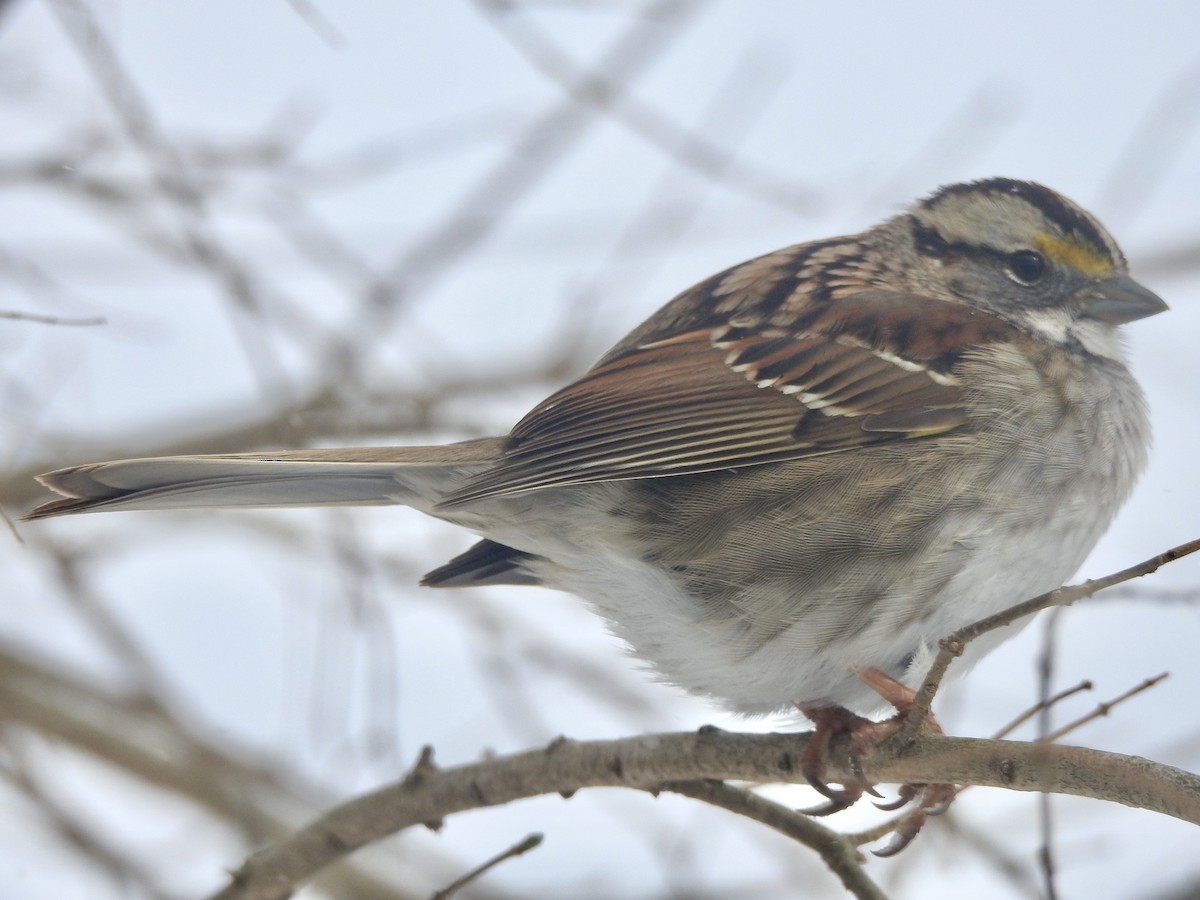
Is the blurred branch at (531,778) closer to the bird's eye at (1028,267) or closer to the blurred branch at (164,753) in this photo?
the blurred branch at (164,753)

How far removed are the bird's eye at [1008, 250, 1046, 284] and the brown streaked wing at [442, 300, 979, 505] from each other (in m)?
0.58

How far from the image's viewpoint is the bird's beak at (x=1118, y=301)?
12.1ft

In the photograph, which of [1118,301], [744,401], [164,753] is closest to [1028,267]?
[1118,301]

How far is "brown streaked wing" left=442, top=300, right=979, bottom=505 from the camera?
3104 mm

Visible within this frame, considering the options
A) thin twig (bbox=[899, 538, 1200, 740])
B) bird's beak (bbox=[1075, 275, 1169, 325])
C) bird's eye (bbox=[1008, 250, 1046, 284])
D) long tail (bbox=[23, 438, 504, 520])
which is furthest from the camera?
bird's eye (bbox=[1008, 250, 1046, 284])

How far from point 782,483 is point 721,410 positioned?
0.25 metres

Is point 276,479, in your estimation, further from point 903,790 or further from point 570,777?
point 903,790

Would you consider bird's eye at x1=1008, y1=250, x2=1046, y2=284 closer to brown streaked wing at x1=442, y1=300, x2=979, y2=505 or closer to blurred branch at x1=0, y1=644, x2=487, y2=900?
brown streaked wing at x1=442, y1=300, x2=979, y2=505

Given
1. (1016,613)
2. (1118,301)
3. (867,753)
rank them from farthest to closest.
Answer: (1118,301) → (867,753) → (1016,613)

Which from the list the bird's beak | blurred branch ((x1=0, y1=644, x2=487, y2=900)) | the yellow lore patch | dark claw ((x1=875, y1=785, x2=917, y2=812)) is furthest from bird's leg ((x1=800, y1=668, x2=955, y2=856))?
blurred branch ((x1=0, y1=644, x2=487, y2=900))

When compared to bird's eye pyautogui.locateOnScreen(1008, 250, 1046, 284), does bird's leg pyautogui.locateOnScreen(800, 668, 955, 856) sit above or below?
below

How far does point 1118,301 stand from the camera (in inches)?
147

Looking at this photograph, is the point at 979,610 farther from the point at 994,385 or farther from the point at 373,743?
the point at 373,743

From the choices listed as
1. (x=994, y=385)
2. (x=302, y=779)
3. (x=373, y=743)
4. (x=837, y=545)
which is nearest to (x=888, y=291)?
(x=994, y=385)
